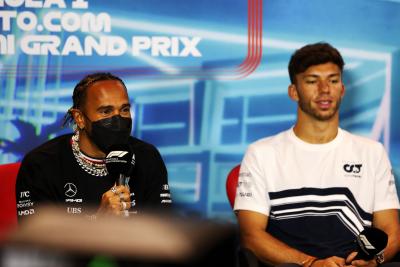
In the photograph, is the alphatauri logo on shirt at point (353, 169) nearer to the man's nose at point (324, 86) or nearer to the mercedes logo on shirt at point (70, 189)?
the man's nose at point (324, 86)

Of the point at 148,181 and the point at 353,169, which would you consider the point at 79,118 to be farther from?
the point at 353,169

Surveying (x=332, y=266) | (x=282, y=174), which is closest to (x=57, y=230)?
(x=332, y=266)

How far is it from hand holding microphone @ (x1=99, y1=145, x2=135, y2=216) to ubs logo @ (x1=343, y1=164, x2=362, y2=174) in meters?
0.89

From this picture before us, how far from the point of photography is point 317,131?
8.45ft

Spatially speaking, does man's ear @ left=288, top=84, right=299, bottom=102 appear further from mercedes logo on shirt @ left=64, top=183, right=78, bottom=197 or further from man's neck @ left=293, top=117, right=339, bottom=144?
mercedes logo on shirt @ left=64, top=183, right=78, bottom=197

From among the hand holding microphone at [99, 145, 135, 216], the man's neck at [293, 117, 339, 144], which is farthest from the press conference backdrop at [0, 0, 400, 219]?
the hand holding microphone at [99, 145, 135, 216]

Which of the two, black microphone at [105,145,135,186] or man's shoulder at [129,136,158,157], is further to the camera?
man's shoulder at [129,136,158,157]

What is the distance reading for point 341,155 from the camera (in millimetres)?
2562

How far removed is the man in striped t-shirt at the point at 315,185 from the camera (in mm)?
2465

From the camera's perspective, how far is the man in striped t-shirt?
246 centimetres

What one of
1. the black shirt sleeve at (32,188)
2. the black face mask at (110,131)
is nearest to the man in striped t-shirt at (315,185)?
the black face mask at (110,131)

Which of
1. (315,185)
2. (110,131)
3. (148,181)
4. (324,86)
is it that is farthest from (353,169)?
(110,131)

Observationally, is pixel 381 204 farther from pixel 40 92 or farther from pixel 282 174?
pixel 40 92

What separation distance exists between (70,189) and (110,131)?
0.91 ft
